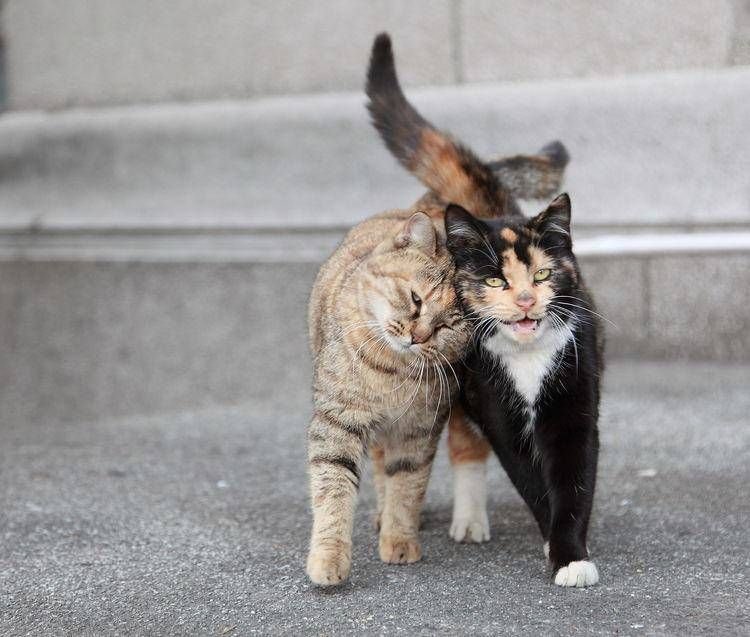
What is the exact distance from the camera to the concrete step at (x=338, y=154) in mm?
5895

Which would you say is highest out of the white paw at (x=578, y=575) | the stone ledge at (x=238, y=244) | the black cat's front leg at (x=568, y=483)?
the stone ledge at (x=238, y=244)

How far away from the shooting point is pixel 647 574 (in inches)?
127

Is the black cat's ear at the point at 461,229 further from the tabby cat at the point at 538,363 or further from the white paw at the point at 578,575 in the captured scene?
the white paw at the point at 578,575

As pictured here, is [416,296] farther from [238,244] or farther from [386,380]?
[238,244]

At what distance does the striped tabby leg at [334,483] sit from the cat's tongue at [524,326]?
0.55 m

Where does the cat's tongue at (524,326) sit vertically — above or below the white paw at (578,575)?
above

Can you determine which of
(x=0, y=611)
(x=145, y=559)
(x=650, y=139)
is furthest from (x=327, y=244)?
(x=0, y=611)

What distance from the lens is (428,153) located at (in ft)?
12.6

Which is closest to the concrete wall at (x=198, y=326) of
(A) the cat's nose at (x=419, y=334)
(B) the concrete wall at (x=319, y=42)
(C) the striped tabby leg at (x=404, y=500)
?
(B) the concrete wall at (x=319, y=42)

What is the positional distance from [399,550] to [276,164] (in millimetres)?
3788

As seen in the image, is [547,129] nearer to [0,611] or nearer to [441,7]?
[441,7]

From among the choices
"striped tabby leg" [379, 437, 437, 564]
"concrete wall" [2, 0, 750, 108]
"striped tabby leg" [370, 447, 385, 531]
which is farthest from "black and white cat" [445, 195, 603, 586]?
"concrete wall" [2, 0, 750, 108]

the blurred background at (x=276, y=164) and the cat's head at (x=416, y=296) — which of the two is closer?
the cat's head at (x=416, y=296)

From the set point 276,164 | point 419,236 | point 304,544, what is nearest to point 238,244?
point 276,164
